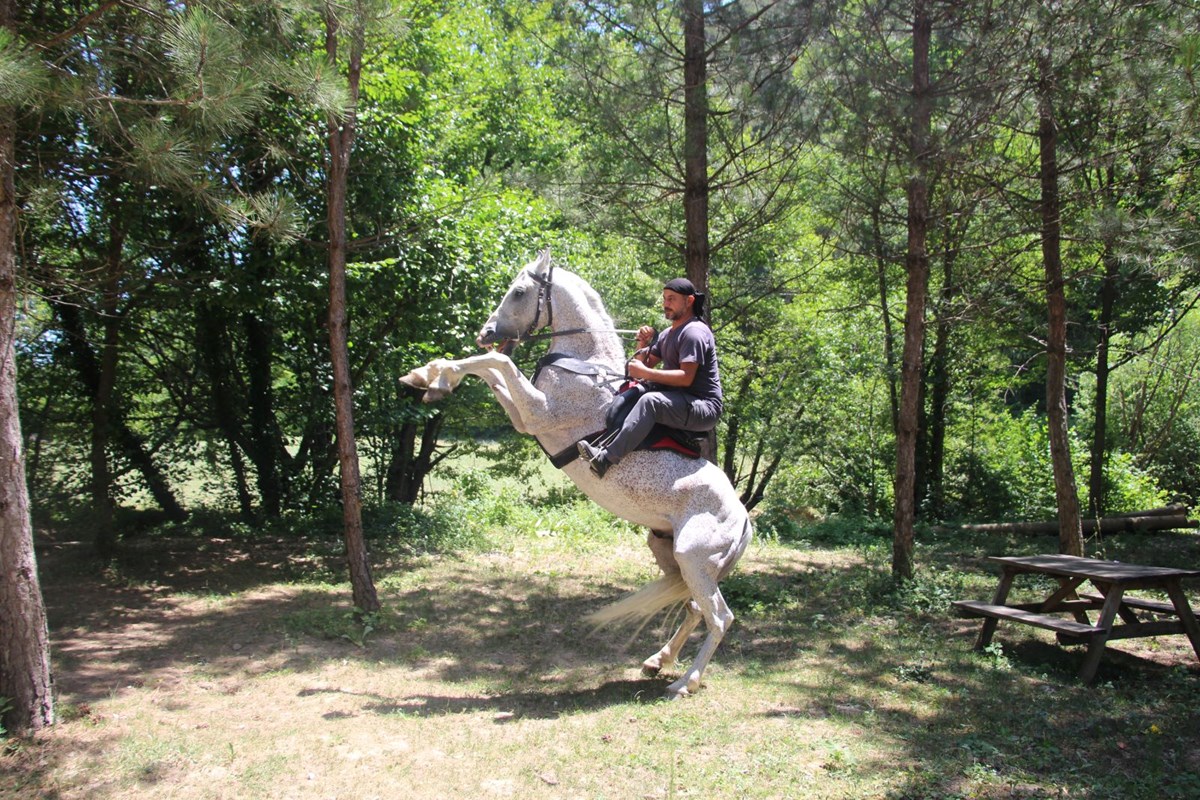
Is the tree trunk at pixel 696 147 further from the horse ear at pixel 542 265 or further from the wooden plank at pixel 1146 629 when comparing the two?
the wooden plank at pixel 1146 629

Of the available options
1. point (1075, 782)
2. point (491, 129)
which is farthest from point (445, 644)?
point (491, 129)

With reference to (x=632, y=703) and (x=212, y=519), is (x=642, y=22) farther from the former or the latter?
(x=212, y=519)

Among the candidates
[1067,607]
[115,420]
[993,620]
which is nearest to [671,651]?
[993,620]

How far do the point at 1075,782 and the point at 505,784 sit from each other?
2985mm

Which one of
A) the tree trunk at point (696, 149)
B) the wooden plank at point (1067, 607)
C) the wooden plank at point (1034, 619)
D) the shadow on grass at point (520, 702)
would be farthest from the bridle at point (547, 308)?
the wooden plank at point (1067, 607)

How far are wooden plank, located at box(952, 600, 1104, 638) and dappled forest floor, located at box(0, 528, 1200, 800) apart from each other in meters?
0.36

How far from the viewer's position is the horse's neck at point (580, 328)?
582 cm

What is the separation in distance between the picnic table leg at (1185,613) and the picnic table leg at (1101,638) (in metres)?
0.40

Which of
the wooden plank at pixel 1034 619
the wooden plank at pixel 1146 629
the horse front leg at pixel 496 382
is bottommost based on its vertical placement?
the wooden plank at pixel 1146 629

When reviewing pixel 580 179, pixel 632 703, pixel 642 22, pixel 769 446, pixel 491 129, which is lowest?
pixel 632 703

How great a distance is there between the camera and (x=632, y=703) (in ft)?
18.5

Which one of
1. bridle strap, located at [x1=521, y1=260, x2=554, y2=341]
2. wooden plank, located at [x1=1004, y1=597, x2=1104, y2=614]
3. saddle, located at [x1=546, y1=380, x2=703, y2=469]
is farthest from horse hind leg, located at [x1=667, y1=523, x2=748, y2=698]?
wooden plank, located at [x1=1004, y1=597, x2=1104, y2=614]

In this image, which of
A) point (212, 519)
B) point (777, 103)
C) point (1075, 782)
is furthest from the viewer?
point (212, 519)

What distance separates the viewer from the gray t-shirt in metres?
5.60
